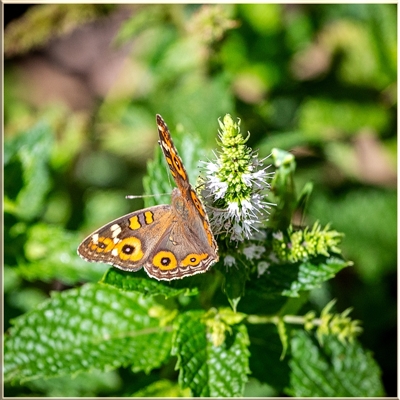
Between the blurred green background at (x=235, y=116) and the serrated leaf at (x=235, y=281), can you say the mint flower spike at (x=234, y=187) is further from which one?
the blurred green background at (x=235, y=116)

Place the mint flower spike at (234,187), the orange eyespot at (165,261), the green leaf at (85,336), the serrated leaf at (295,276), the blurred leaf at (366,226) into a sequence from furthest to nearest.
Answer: the blurred leaf at (366,226) < the green leaf at (85,336) < the serrated leaf at (295,276) < the orange eyespot at (165,261) < the mint flower spike at (234,187)

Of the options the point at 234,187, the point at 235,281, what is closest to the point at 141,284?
the point at 235,281

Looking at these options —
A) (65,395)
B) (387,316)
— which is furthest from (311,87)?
(65,395)

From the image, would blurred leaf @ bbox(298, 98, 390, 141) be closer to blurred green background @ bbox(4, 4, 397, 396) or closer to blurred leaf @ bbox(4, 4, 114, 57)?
blurred green background @ bbox(4, 4, 397, 396)

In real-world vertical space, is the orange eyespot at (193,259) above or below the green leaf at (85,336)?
above

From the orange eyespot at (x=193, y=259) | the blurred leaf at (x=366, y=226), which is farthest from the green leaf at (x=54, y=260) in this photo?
the blurred leaf at (x=366, y=226)

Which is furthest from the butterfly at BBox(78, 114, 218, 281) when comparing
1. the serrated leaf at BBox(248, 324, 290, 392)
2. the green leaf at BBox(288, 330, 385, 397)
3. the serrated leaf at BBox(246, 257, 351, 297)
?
the green leaf at BBox(288, 330, 385, 397)
